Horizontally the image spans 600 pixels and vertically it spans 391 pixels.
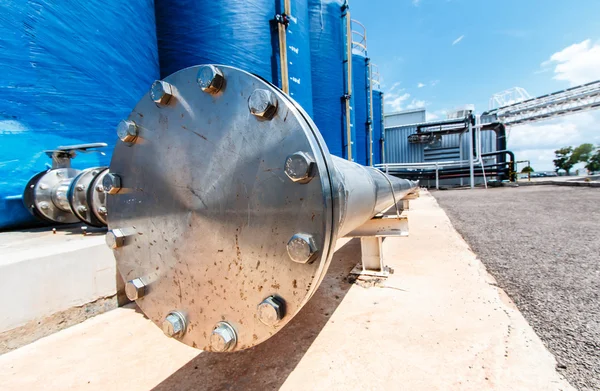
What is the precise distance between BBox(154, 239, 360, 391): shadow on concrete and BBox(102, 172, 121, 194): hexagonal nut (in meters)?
0.72

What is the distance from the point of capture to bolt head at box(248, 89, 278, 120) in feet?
2.07

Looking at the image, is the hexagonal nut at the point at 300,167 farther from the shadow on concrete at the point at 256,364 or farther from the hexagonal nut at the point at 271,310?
the shadow on concrete at the point at 256,364

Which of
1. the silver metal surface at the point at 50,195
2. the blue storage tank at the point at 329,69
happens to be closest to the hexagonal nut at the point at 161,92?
the silver metal surface at the point at 50,195

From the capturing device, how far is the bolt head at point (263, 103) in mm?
630

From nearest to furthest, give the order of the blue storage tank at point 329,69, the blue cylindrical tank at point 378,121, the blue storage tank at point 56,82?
1. the blue storage tank at point 56,82
2. the blue storage tank at point 329,69
3. the blue cylindrical tank at point 378,121

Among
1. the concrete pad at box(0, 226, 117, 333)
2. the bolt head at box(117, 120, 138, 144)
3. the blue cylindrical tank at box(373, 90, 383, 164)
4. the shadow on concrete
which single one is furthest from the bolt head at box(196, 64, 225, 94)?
the blue cylindrical tank at box(373, 90, 383, 164)

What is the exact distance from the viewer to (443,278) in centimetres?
195

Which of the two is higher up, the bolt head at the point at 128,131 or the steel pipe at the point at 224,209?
the bolt head at the point at 128,131

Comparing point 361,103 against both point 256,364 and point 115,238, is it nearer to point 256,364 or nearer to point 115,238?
point 256,364

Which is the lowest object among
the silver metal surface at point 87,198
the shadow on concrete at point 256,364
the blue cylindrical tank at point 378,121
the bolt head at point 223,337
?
the shadow on concrete at point 256,364

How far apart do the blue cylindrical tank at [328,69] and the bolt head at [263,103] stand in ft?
19.3

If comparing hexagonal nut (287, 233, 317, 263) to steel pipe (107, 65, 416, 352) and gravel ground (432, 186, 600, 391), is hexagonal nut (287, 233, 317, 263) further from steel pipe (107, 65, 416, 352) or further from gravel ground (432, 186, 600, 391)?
gravel ground (432, 186, 600, 391)

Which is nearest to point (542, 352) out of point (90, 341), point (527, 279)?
point (527, 279)

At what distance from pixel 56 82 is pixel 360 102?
9431 mm
